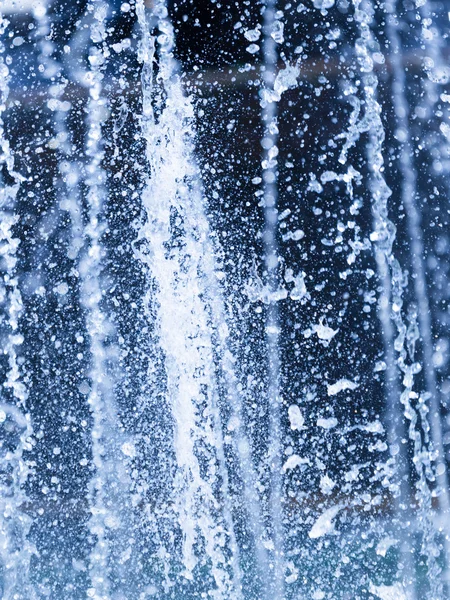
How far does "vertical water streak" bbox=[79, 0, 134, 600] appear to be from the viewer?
93.8 inches

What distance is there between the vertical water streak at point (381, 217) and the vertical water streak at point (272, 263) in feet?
0.97

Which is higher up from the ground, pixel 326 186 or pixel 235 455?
pixel 326 186

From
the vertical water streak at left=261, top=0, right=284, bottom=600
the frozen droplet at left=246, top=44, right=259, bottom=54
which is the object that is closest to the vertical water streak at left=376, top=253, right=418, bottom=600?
the vertical water streak at left=261, top=0, right=284, bottom=600

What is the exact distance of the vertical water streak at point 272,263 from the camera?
2.58 metres

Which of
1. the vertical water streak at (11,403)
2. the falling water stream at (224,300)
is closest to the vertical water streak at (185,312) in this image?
the falling water stream at (224,300)

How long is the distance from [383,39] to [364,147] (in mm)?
374

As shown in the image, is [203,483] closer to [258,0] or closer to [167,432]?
[167,432]

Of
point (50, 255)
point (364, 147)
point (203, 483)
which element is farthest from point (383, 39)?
point (203, 483)

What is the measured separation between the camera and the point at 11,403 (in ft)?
9.46

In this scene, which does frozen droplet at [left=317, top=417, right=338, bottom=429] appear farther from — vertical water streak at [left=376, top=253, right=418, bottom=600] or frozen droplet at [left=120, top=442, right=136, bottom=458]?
frozen droplet at [left=120, top=442, right=136, bottom=458]

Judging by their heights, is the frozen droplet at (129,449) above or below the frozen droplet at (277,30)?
below

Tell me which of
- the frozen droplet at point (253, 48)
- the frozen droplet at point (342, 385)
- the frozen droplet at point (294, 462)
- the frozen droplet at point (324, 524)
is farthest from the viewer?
the frozen droplet at point (342, 385)

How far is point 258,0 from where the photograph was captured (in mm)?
2695

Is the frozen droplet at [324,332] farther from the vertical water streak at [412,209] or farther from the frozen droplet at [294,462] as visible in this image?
the frozen droplet at [294,462]
